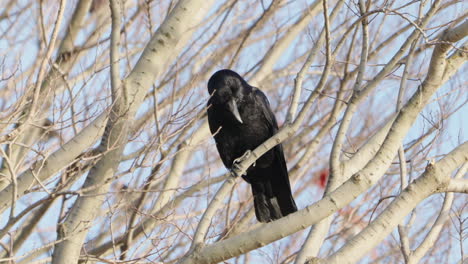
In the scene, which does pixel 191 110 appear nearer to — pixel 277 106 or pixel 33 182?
pixel 33 182

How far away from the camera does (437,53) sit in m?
3.69

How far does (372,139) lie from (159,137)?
1.46m

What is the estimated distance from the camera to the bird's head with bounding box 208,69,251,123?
557cm

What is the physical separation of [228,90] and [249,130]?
1.35ft

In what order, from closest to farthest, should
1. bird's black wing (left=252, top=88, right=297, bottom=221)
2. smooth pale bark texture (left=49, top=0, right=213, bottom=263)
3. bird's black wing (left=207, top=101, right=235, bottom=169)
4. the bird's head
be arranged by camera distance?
smooth pale bark texture (left=49, top=0, right=213, bottom=263) < bird's black wing (left=252, top=88, right=297, bottom=221) < the bird's head < bird's black wing (left=207, top=101, right=235, bottom=169)

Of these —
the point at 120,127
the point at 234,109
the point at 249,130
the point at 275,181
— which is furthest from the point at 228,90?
the point at 120,127

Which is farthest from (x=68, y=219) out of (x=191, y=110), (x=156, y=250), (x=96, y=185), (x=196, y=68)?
(x=196, y=68)

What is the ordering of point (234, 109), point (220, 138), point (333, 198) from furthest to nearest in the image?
1. point (220, 138)
2. point (234, 109)
3. point (333, 198)

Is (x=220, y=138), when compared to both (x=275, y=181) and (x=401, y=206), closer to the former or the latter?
(x=275, y=181)

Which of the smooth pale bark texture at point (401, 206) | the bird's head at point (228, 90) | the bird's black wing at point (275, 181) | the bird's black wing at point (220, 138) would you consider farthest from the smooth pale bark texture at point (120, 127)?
the smooth pale bark texture at point (401, 206)

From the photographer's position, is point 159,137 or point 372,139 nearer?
point 372,139

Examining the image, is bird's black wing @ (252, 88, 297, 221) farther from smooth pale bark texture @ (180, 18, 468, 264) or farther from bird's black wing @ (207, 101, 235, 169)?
smooth pale bark texture @ (180, 18, 468, 264)

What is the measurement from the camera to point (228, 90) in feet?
18.3

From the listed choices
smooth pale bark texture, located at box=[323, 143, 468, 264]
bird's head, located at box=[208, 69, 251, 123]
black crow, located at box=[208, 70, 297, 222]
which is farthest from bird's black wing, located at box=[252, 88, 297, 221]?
smooth pale bark texture, located at box=[323, 143, 468, 264]
